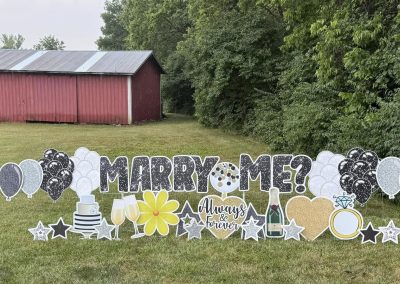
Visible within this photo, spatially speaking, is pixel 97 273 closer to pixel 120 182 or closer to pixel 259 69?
pixel 120 182

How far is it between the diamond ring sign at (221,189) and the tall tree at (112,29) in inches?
1906

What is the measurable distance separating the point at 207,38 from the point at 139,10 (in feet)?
58.9

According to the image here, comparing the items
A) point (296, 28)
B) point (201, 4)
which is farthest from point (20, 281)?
point (201, 4)

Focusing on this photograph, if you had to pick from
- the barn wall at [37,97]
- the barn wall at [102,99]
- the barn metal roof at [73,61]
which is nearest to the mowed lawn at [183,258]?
the barn wall at [102,99]

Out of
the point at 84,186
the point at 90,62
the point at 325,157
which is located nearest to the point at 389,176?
the point at 325,157

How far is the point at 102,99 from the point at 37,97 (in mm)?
3232

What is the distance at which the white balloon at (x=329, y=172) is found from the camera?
518 centimetres

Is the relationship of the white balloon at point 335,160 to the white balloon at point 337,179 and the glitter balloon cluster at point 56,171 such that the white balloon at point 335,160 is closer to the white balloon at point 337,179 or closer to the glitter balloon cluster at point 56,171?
the white balloon at point 337,179

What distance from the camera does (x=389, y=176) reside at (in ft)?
16.8

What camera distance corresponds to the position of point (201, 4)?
69.4 ft

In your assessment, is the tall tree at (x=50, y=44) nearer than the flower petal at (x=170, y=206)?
No

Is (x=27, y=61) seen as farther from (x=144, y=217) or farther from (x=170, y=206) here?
(x=170, y=206)

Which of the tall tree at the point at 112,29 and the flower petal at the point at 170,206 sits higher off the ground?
the tall tree at the point at 112,29

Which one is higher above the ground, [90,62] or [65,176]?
[90,62]
